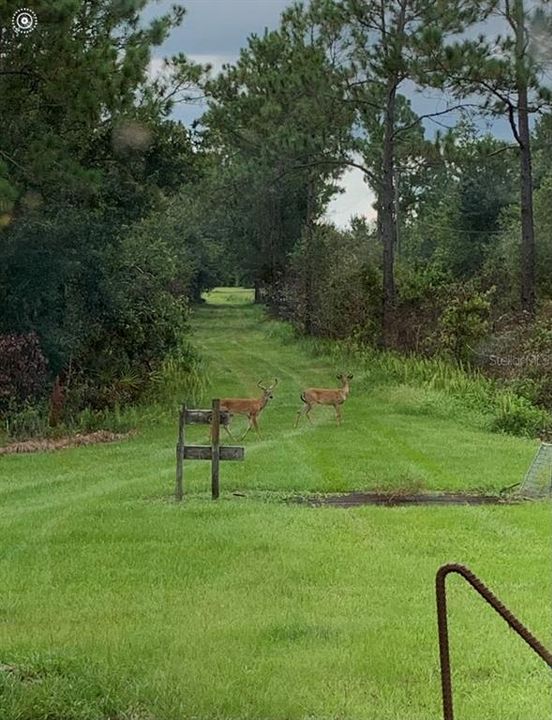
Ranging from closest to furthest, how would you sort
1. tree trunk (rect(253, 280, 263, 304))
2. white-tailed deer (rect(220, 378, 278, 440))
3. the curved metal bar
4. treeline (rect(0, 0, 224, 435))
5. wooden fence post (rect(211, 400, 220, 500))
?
the curved metal bar → wooden fence post (rect(211, 400, 220, 500)) → treeline (rect(0, 0, 224, 435)) → white-tailed deer (rect(220, 378, 278, 440)) → tree trunk (rect(253, 280, 263, 304))

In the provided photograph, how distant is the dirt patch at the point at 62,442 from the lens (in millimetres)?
6875

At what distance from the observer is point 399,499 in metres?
4.58

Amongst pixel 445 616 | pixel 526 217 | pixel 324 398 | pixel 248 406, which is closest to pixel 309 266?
pixel 526 217

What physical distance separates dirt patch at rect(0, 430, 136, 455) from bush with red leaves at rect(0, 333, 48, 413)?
71cm

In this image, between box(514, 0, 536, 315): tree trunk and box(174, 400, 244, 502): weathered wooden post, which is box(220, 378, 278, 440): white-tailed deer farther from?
box(514, 0, 536, 315): tree trunk

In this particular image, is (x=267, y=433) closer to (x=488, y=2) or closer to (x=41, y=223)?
(x=41, y=223)

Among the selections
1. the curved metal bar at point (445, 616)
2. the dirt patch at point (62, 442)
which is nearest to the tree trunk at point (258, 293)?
the dirt patch at point (62, 442)

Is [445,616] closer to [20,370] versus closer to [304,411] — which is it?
[304,411]

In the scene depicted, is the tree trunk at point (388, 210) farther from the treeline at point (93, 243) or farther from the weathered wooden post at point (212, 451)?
the weathered wooden post at point (212, 451)

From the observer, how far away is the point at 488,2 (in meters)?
5.14

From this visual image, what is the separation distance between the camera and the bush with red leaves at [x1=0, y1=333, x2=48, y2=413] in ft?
25.5

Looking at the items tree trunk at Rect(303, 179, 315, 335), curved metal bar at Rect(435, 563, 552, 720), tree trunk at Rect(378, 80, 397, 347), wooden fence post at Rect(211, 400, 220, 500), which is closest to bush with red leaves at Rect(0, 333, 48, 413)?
tree trunk at Rect(303, 179, 315, 335)

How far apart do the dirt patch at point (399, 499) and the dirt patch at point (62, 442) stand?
9.44 feet

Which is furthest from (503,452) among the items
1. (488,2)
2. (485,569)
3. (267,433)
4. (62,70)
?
(62,70)
